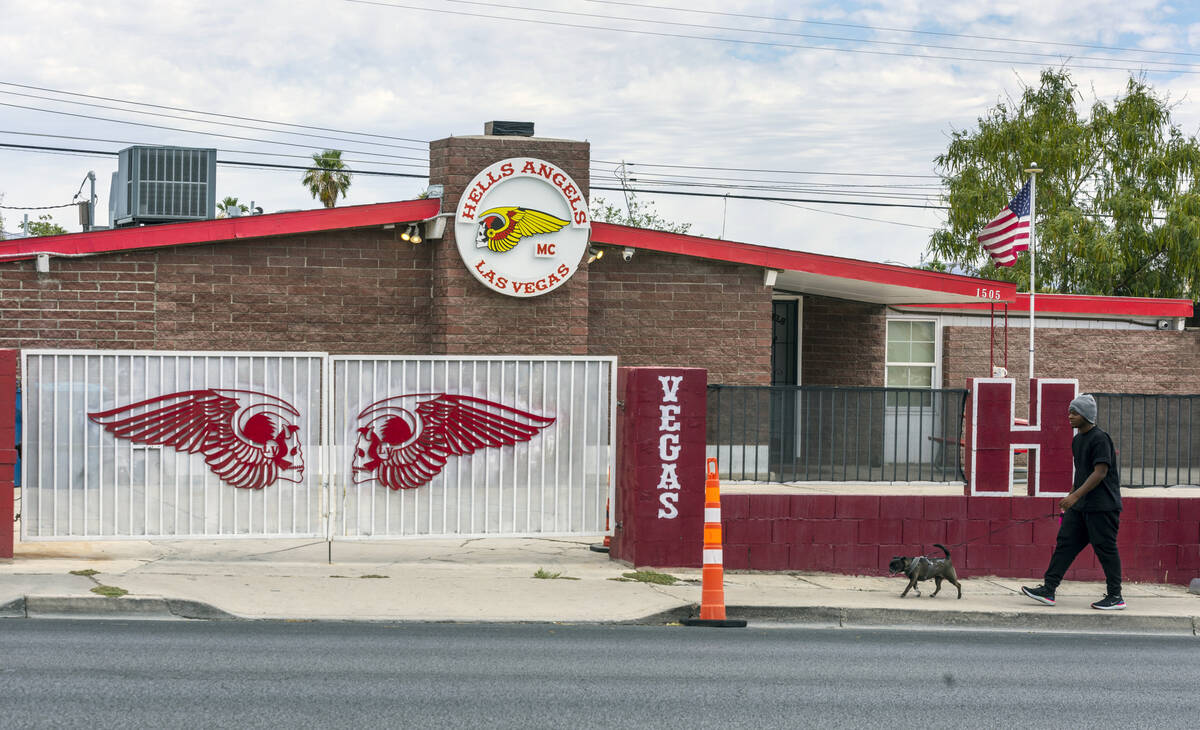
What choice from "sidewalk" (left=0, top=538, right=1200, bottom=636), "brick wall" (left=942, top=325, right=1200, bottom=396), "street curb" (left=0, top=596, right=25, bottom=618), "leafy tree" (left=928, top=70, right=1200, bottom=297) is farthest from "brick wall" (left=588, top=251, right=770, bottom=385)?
"leafy tree" (left=928, top=70, right=1200, bottom=297)

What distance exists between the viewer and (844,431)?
12.3 m

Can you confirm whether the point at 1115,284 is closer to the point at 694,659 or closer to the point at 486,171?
the point at 486,171

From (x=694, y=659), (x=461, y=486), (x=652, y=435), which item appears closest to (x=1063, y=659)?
(x=694, y=659)

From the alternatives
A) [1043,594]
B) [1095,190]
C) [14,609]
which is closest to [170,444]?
[14,609]

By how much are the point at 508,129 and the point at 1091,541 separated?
869cm

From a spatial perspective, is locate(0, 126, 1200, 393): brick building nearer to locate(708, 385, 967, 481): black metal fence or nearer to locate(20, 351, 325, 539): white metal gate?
locate(20, 351, 325, 539): white metal gate

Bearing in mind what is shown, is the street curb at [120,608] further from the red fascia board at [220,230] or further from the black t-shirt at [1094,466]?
the black t-shirt at [1094,466]

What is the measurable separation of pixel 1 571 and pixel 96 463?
1.19 meters

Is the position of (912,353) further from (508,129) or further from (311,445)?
(311,445)

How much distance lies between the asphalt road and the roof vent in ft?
26.3

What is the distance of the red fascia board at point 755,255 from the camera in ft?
54.1

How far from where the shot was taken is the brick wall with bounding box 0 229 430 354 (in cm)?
1477

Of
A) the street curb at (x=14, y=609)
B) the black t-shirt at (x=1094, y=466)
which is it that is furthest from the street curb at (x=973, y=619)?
the street curb at (x=14, y=609)

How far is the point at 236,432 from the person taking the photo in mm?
11273
